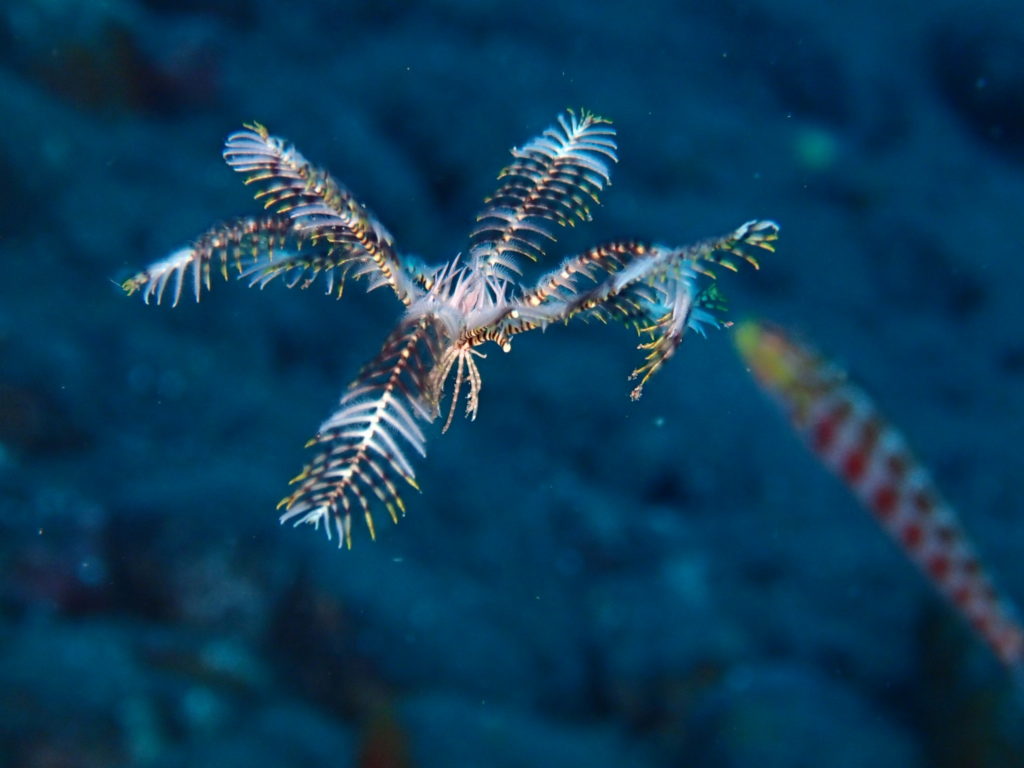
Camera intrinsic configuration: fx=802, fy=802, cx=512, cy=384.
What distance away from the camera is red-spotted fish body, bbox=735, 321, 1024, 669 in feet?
13.5

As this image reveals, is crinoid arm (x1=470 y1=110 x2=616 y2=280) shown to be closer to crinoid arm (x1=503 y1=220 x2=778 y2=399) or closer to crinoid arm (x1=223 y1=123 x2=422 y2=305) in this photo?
crinoid arm (x1=503 y1=220 x2=778 y2=399)

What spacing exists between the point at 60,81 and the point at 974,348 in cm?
939

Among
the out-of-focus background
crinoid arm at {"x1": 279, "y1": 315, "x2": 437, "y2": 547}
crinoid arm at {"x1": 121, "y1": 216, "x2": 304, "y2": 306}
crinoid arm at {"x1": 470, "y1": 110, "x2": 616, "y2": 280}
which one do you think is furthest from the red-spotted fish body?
crinoid arm at {"x1": 121, "y1": 216, "x2": 304, "y2": 306}

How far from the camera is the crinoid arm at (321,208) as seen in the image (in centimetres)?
317

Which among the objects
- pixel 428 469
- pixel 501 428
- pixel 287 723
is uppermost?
pixel 501 428

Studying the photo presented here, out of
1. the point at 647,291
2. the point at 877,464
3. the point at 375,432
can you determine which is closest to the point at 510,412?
the point at 877,464

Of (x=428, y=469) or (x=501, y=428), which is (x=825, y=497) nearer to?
(x=501, y=428)

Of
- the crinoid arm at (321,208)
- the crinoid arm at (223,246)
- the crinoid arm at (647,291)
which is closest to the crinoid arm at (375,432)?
the crinoid arm at (321,208)

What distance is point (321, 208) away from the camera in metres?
3.30

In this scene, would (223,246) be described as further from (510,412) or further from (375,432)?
(510,412)

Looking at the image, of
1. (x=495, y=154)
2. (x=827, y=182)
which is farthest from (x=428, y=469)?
(x=827, y=182)

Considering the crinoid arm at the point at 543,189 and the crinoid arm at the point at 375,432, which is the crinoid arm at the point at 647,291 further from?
the crinoid arm at the point at 375,432

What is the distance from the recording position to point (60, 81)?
7.24 metres

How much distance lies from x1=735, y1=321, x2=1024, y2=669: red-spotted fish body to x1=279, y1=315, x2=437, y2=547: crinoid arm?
Result: 65.2 inches
